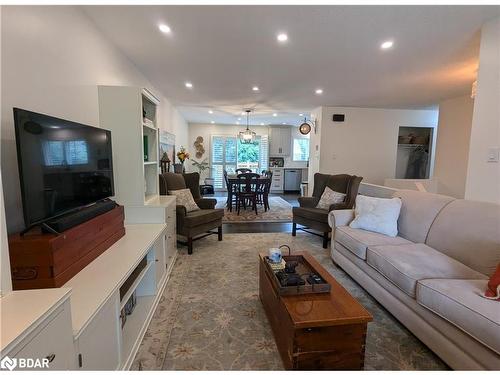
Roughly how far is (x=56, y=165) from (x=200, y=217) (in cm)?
197

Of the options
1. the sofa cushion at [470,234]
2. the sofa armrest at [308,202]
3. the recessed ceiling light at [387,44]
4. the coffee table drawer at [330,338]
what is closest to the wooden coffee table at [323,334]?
the coffee table drawer at [330,338]

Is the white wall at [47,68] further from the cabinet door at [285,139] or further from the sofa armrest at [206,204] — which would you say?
the cabinet door at [285,139]

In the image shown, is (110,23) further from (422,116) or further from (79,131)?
(422,116)

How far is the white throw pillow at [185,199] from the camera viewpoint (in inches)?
138

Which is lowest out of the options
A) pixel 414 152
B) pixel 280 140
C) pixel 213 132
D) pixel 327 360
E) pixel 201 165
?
pixel 327 360

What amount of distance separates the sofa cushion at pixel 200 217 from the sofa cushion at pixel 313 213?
48.6 inches

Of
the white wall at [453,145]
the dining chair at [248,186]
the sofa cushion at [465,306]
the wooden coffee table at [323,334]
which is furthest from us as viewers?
the dining chair at [248,186]

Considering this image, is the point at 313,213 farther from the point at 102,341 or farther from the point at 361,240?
the point at 102,341

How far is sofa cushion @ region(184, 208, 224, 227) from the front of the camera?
3198mm

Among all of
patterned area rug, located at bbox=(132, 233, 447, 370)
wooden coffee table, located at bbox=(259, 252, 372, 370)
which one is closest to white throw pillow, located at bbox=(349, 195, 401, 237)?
patterned area rug, located at bbox=(132, 233, 447, 370)

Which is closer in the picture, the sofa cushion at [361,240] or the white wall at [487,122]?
the white wall at [487,122]

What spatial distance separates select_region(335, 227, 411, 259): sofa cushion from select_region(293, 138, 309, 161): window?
661cm

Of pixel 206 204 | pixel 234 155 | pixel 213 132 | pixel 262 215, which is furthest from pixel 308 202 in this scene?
pixel 213 132

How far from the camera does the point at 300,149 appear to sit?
9.13 m
